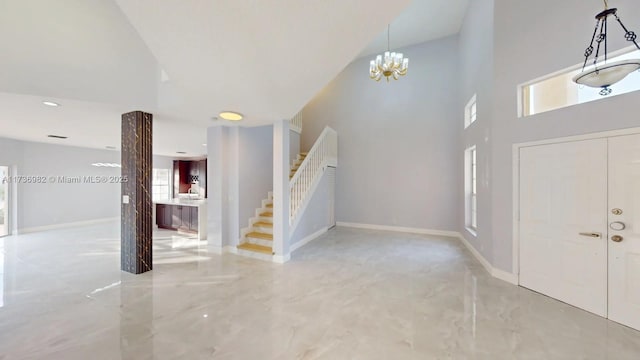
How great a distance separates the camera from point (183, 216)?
692 centimetres

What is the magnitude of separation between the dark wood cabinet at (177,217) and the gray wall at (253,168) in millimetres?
2075

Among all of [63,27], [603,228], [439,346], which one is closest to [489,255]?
[603,228]

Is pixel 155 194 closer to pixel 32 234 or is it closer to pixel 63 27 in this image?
pixel 32 234

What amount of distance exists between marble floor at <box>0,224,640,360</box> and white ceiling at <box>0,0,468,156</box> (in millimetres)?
2656

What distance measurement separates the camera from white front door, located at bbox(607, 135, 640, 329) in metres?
2.54

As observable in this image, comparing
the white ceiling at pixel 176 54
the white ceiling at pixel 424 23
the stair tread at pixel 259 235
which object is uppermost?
the white ceiling at pixel 424 23

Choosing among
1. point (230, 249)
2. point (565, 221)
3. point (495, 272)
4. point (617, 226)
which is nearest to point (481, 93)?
point (565, 221)

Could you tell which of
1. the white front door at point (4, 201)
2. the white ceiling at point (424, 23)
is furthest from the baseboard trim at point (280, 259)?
the white front door at point (4, 201)

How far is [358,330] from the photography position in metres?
2.46

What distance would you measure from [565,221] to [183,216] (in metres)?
7.98

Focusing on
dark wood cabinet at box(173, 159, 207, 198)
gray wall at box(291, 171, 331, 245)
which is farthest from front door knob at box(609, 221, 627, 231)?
dark wood cabinet at box(173, 159, 207, 198)

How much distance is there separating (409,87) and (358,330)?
6686 millimetres

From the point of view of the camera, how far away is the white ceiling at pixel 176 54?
2.22m

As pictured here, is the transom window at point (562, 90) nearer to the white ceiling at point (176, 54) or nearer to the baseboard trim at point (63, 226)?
the white ceiling at point (176, 54)
